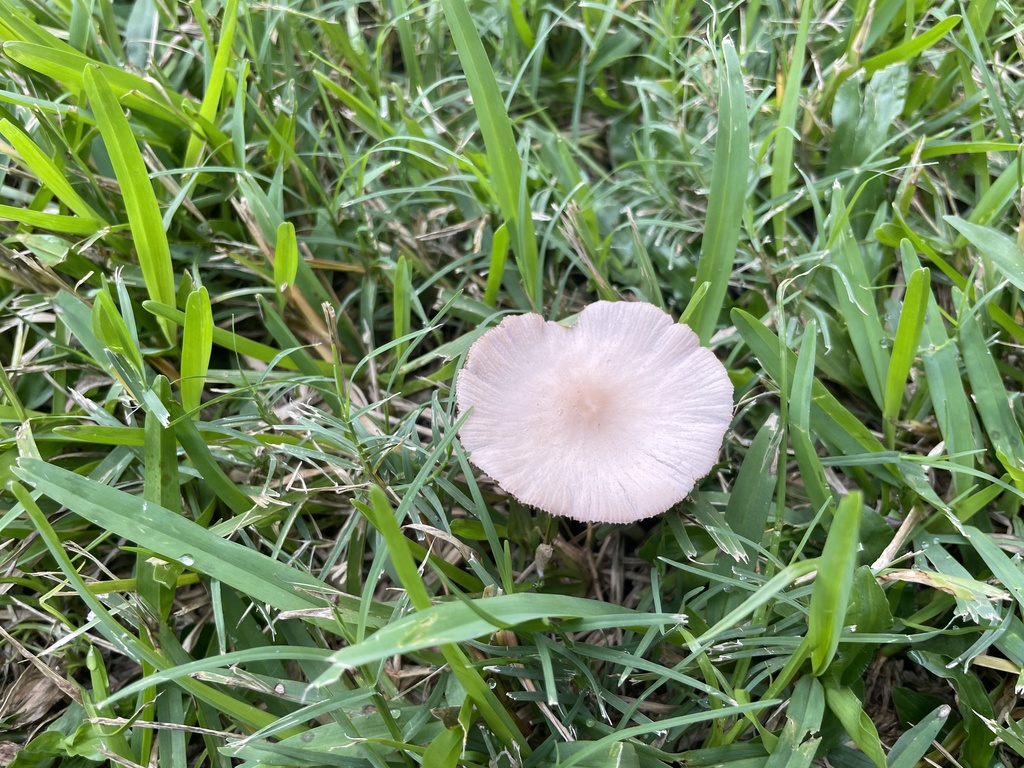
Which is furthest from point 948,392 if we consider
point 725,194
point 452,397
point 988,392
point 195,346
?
point 195,346

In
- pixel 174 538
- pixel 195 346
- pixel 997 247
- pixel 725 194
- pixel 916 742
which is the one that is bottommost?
pixel 916 742

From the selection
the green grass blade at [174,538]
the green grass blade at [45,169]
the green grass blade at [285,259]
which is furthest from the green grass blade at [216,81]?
the green grass blade at [174,538]

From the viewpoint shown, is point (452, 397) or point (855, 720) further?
point (452, 397)

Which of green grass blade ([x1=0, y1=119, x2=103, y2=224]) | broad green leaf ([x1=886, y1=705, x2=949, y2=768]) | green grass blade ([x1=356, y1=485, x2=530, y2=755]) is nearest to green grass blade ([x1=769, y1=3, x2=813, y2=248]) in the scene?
broad green leaf ([x1=886, y1=705, x2=949, y2=768])

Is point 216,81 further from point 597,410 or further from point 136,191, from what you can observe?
point 597,410

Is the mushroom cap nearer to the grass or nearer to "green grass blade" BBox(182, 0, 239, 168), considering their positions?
the grass

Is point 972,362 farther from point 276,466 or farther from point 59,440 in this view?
point 59,440

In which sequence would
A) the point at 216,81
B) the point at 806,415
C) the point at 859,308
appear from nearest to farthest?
the point at 806,415, the point at 859,308, the point at 216,81
